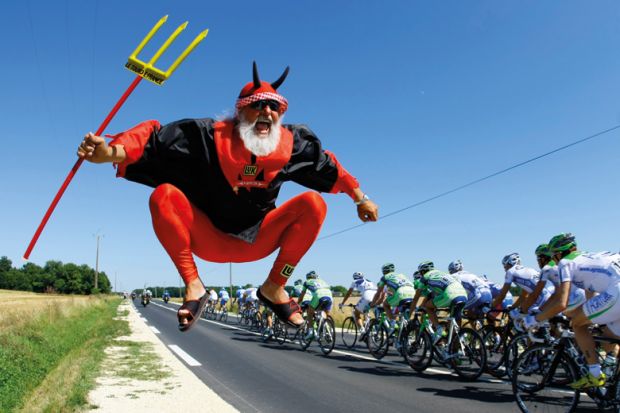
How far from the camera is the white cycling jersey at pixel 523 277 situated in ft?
29.1

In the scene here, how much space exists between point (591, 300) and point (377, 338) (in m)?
7.83

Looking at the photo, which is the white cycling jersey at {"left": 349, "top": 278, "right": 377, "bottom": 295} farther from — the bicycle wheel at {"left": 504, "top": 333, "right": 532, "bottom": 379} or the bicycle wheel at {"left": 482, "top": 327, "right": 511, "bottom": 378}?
the bicycle wheel at {"left": 504, "top": 333, "right": 532, "bottom": 379}

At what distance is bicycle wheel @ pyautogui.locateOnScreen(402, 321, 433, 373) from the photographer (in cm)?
1009

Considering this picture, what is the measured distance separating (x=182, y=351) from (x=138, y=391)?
6585mm

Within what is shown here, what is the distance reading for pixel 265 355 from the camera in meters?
15.0

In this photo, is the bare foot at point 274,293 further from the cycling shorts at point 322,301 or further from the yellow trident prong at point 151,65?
the cycling shorts at point 322,301

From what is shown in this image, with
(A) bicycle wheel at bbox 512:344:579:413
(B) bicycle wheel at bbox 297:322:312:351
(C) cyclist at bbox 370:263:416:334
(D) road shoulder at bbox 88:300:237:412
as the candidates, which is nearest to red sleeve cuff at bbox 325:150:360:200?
(A) bicycle wheel at bbox 512:344:579:413

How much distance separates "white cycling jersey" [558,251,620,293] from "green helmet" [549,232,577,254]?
275 mm

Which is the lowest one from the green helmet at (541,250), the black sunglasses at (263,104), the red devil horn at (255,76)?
the black sunglasses at (263,104)

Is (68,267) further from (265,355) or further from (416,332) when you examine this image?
(265,355)

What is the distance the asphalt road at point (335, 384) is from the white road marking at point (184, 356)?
0.52 ft

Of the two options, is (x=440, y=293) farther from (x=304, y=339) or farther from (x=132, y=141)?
(x=132, y=141)

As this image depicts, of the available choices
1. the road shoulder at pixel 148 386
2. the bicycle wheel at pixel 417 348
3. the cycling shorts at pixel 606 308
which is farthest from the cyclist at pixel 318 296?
the cycling shorts at pixel 606 308

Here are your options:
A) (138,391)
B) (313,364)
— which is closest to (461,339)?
(313,364)
